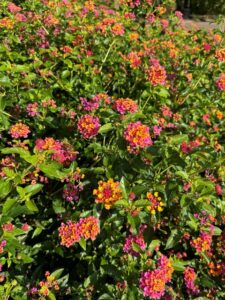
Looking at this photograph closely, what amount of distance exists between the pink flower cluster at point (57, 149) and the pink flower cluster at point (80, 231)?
28cm

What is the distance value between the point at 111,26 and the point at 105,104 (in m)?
0.94

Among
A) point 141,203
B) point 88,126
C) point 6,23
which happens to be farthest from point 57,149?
point 6,23

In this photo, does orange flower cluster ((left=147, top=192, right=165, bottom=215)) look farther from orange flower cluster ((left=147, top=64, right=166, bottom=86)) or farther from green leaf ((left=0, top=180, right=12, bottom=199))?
orange flower cluster ((left=147, top=64, right=166, bottom=86))

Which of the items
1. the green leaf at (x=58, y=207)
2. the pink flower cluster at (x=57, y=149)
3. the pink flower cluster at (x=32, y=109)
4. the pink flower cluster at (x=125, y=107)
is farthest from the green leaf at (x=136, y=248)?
the pink flower cluster at (x=32, y=109)

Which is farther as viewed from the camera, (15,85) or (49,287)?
(15,85)

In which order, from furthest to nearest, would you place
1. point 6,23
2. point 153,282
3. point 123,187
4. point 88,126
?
point 6,23, point 88,126, point 123,187, point 153,282

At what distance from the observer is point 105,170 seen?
1600mm

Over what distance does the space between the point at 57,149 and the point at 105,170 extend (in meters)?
0.21

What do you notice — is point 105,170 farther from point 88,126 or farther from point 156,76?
point 156,76

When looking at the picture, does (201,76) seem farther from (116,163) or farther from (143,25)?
(143,25)

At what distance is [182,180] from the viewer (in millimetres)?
1658

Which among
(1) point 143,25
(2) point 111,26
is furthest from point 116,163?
(1) point 143,25

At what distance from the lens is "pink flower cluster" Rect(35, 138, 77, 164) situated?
1.53 meters

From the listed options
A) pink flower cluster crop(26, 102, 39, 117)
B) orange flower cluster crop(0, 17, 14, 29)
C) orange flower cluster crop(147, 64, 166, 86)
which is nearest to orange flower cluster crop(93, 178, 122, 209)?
pink flower cluster crop(26, 102, 39, 117)
